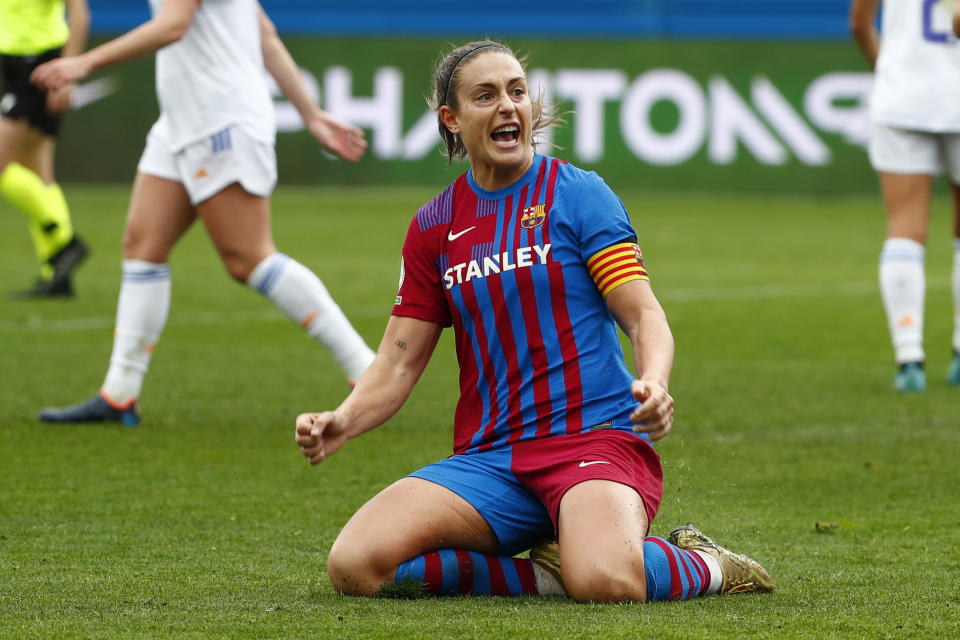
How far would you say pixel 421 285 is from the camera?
400 centimetres

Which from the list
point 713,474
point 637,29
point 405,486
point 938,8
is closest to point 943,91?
point 938,8

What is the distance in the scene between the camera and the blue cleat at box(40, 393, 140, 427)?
236 inches

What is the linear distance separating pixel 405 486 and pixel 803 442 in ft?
7.64

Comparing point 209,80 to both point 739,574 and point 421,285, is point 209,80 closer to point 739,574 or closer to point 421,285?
point 421,285

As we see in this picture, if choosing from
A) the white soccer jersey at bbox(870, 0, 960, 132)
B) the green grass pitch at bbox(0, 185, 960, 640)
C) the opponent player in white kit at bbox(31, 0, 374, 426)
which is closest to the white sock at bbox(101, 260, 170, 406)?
the opponent player in white kit at bbox(31, 0, 374, 426)

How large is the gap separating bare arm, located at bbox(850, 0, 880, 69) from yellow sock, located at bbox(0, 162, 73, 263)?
185 inches

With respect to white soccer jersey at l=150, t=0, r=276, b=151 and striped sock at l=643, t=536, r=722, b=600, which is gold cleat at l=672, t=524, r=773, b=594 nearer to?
striped sock at l=643, t=536, r=722, b=600

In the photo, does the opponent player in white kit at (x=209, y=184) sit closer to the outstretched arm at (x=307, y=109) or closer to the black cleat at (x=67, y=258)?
the outstretched arm at (x=307, y=109)

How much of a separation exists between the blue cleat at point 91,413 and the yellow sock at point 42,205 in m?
3.93

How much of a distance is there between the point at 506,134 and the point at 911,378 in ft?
11.6

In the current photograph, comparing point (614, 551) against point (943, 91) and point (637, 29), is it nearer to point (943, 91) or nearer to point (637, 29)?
point (943, 91)

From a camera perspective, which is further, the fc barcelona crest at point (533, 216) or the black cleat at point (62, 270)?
the black cleat at point (62, 270)

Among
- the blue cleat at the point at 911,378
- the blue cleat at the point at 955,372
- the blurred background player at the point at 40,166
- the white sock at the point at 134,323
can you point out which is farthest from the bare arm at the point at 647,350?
the blurred background player at the point at 40,166

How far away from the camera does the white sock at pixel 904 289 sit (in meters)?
6.96
